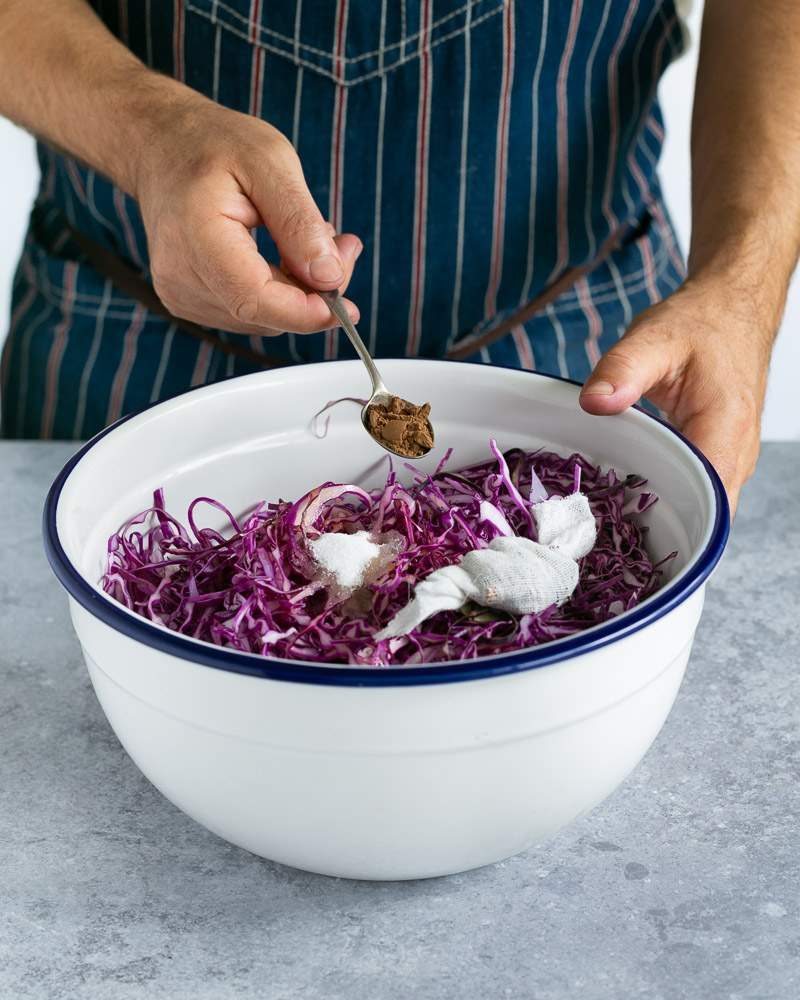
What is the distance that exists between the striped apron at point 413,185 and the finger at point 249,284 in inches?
17.6

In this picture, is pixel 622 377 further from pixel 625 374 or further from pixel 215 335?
pixel 215 335

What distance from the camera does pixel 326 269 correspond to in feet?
3.66

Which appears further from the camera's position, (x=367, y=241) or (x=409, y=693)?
(x=367, y=241)

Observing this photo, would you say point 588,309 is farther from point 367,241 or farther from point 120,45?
point 120,45

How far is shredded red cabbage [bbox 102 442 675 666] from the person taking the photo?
3.14 ft

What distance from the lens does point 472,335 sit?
171 centimetres

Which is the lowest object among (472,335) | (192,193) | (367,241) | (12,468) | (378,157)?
(12,468)

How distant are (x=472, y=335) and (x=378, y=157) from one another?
0.94 feet

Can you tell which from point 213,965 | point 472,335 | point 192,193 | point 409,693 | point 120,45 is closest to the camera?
point 409,693

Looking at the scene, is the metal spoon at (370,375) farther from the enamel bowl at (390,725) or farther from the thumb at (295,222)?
the enamel bowl at (390,725)

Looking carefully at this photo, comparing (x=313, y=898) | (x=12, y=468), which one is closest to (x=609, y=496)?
(x=313, y=898)

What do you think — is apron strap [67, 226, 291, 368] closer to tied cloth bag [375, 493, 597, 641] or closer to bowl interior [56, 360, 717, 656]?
bowl interior [56, 360, 717, 656]

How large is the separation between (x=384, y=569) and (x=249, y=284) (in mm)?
301

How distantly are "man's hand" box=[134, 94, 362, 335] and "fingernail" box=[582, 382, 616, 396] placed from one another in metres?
0.23
